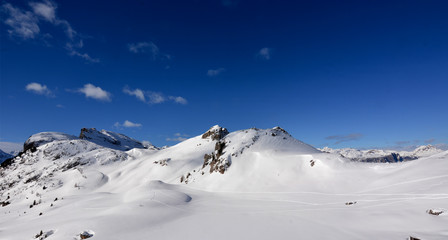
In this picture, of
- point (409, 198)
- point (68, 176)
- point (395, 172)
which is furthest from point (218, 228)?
point (68, 176)

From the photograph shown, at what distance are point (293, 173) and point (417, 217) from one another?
15886mm

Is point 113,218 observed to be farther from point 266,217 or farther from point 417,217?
point 417,217

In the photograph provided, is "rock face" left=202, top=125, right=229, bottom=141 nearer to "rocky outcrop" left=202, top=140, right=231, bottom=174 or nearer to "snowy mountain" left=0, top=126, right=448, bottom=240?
"snowy mountain" left=0, top=126, right=448, bottom=240

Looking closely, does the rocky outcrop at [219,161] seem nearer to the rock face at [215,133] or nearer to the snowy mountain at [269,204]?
the snowy mountain at [269,204]

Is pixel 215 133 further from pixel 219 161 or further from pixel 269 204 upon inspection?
pixel 269 204

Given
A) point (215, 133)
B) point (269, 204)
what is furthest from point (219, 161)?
point (215, 133)

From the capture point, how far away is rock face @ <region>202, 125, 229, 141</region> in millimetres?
68438

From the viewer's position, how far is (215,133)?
2739 inches

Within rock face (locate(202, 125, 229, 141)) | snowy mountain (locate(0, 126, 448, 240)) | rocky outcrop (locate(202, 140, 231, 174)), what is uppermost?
rock face (locate(202, 125, 229, 141))

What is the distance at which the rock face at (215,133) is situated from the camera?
68.4 metres

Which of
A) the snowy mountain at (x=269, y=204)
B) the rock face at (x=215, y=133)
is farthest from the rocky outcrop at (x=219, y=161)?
the rock face at (x=215, y=133)

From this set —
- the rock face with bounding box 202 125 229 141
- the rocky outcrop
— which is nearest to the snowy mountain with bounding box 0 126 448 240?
the rocky outcrop

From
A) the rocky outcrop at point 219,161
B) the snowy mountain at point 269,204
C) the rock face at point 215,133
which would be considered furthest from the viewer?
the rock face at point 215,133

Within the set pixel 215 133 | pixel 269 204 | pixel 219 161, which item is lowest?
pixel 269 204
